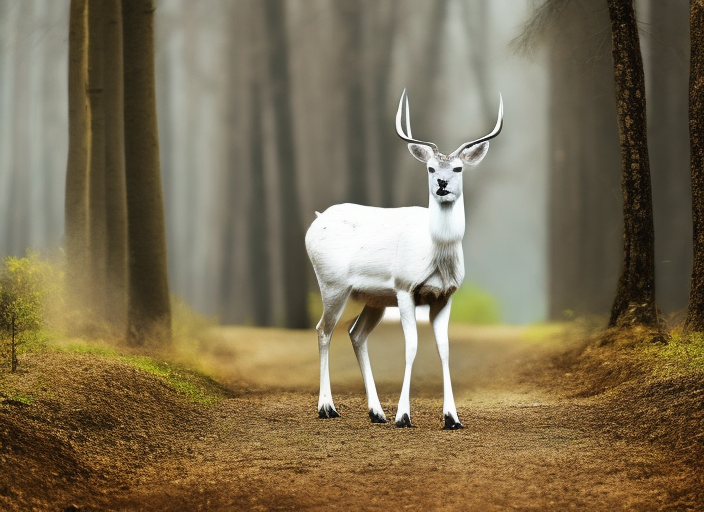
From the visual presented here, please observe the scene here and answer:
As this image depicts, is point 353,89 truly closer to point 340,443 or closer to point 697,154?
point 697,154

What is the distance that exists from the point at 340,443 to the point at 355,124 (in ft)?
38.0

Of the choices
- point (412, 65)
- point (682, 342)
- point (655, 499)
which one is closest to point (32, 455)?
point (655, 499)

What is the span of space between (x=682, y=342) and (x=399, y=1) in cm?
1124

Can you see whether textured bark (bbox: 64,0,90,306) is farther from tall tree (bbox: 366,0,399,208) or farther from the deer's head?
tall tree (bbox: 366,0,399,208)

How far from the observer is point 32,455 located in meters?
5.77

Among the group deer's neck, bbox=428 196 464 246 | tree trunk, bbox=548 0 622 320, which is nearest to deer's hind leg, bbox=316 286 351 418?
deer's neck, bbox=428 196 464 246

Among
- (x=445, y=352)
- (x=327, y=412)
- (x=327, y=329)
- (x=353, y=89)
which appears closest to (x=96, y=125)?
(x=327, y=329)

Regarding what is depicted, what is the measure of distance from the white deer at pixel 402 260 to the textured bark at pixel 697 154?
9.93ft

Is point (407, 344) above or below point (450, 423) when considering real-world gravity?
above

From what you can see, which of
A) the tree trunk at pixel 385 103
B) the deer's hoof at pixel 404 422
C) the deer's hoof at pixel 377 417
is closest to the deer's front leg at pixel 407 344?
the deer's hoof at pixel 404 422

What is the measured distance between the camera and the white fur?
22.9 ft

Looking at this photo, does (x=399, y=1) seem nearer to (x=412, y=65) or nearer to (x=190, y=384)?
(x=412, y=65)

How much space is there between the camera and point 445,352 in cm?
710

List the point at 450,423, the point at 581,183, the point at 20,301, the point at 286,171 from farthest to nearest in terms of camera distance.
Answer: the point at 286,171, the point at 581,183, the point at 20,301, the point at 450,423
